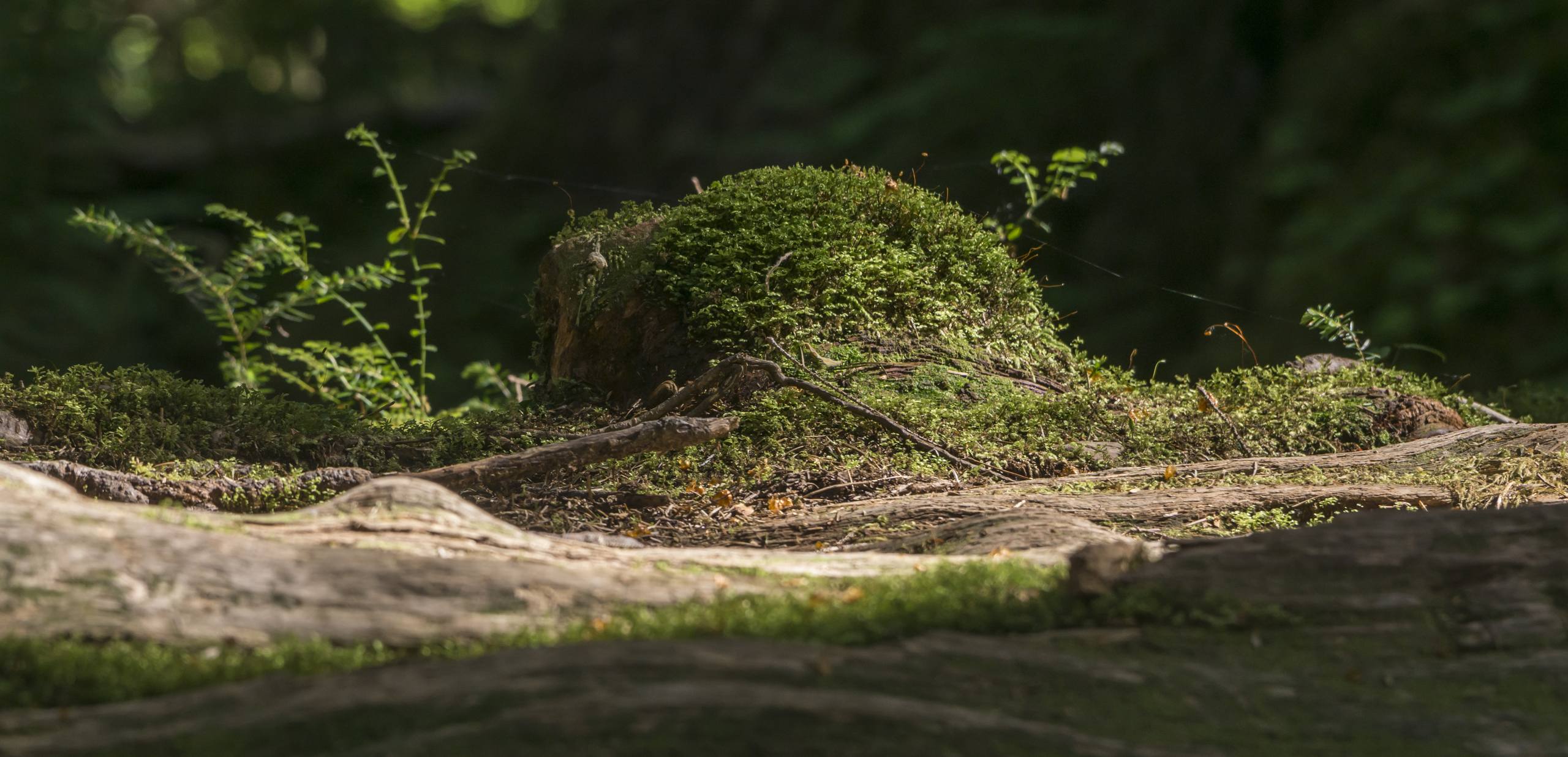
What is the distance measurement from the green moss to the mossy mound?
234cm

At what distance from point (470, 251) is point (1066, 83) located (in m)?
6.84

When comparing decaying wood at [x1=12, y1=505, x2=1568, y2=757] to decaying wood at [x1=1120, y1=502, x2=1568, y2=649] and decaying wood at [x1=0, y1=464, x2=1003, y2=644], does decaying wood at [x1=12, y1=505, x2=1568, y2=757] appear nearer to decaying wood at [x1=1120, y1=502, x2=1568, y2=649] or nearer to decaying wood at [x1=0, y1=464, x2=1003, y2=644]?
decaying wood at [x1=1120, y1=502, x2=1568, y2=649]

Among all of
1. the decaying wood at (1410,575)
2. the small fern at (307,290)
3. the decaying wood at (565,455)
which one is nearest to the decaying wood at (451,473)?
the decaying wood at (565,455)

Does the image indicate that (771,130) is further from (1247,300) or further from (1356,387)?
(1356,387)

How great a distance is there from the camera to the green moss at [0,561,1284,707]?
6.40 feet

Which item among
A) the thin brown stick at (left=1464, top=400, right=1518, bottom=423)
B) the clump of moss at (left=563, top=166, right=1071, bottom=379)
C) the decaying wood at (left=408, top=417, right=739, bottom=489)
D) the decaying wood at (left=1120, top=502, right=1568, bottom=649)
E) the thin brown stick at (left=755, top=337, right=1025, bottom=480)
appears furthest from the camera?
the thin brown stick at (left=1464, top=400, right=1518, bottom=423)

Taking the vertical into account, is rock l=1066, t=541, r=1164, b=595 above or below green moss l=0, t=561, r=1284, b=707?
above

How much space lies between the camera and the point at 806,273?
15.7 feet

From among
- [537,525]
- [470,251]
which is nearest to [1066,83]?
[470,251]

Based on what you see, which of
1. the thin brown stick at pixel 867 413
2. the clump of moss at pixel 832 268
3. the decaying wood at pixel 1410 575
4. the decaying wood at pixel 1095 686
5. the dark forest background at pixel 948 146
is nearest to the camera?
Result: the decaying wood at pixel 1095 686

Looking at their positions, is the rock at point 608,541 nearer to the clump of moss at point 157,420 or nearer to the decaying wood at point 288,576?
the decaying wood at point 288,576

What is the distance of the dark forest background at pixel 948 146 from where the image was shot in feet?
28.4

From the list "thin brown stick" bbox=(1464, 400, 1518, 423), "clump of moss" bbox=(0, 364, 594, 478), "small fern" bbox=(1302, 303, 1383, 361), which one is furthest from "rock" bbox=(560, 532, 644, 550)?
"thin brown stick" bbox=(1464, 400, 1518, 423)

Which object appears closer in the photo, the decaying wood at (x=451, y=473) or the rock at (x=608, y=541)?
the rock at (x=608, y=541)
